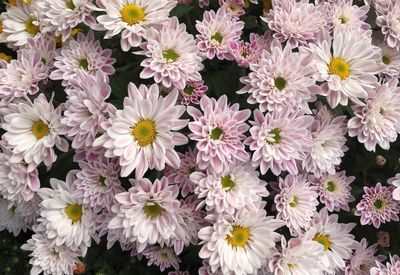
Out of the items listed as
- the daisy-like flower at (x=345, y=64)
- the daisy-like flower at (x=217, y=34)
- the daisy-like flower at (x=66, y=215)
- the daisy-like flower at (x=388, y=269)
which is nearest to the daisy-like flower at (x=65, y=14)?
the daisy-like flower at (x=217, y=34)

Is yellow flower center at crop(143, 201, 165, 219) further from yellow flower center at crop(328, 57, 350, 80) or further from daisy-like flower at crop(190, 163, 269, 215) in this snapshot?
yellow flower center at crop(328, 57, 350, 80)

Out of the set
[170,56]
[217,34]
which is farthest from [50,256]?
[217,34]

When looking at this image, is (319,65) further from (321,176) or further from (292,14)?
(321,176)

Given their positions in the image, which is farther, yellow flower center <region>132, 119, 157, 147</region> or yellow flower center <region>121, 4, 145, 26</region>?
yellow flower center <region>121, 4, 145, 26</region>

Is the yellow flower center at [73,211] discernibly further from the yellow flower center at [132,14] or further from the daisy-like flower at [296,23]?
the daisy-like flower at [296,23]

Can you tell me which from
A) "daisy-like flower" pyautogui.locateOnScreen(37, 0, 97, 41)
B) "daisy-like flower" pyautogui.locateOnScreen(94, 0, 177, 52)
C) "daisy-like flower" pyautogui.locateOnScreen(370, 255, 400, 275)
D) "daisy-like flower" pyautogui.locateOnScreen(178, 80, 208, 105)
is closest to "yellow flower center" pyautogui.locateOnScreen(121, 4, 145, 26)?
"daisy-like flower" pyautogui.locateOnScreen(94, 0, 177, 52)
